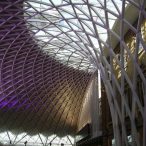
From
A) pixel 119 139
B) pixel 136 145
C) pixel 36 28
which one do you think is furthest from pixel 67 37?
pixel 136 145

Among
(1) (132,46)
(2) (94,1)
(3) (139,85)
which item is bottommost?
(3) (139,85)

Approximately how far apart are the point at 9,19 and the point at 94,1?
1358 centimetres

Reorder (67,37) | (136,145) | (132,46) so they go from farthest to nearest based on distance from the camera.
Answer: (67,37), (132,46), (136,145)

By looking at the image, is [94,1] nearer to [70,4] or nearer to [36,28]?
[70,4]

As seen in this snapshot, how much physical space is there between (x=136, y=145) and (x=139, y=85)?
578 centimetres

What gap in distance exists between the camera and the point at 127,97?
33.2 metres

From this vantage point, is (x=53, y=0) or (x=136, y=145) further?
(x=53, y=0)

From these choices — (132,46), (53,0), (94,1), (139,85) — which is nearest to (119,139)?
(139,85)

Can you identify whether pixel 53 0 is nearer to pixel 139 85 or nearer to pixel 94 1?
pixel 94 1

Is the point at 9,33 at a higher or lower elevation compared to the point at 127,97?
higher

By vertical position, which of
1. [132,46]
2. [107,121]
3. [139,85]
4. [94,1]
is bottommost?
[107,121]

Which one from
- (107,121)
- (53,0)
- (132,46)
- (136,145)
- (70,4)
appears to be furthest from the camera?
(107,121)

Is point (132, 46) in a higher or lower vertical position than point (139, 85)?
higher

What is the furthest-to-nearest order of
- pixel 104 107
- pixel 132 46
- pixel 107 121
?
pixel 104 107 → pixel 107 121 → pixel 132 46
